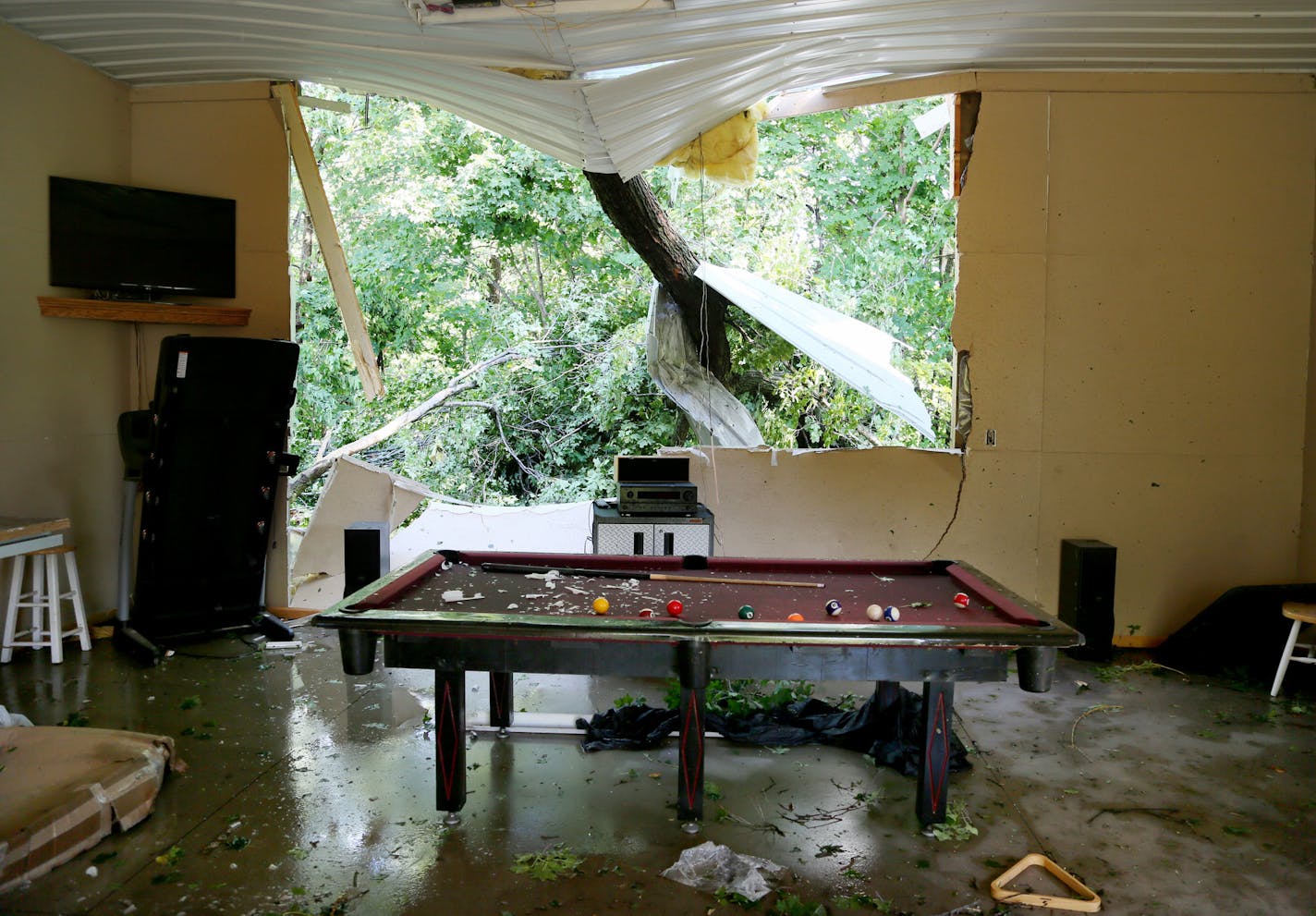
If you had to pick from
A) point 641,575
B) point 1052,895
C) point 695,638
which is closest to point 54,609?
point 641,575

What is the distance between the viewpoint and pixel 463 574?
3764 millimetres

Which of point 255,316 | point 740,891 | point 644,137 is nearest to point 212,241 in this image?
point 255,316

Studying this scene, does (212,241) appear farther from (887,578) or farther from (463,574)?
(887,578)

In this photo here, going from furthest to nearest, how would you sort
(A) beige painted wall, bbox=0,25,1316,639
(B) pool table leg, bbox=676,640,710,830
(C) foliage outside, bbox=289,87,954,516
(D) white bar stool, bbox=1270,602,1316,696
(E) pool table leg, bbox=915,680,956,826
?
(C) foliage outside, bbox=289,87,954,516 → (A) beige painted wall, bbox=0,25,1316,639 → (D) white bar stool, bbox=1270,602,1316,696 → (E) pool table leg, bbox=915,680,956,826 → (B) pool table leg, bbox=676,640,710,830

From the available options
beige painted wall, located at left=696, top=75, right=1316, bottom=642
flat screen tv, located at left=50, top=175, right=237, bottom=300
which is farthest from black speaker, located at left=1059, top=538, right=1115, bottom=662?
flat screen tv, located at left=50, top=175, right=237, bottom=300

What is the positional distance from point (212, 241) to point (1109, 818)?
216 inches

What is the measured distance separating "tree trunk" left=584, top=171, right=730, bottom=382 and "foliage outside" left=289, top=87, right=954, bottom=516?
100 cm

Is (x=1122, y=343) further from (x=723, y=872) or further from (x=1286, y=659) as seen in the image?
(x=723, y=872)

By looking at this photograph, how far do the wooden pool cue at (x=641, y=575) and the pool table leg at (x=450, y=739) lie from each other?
2.58 ft

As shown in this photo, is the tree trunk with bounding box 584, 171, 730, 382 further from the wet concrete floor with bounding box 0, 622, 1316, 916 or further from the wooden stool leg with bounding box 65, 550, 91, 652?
the wooden stool leg with bounding box 65, 550, 91, 652

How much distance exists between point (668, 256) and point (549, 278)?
3618mm

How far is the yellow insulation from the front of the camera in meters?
5.33

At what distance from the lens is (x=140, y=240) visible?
17.5 feet

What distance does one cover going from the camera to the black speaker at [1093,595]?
5.11m
